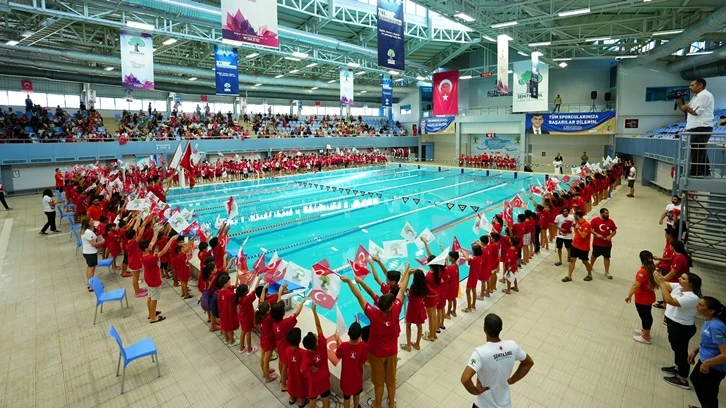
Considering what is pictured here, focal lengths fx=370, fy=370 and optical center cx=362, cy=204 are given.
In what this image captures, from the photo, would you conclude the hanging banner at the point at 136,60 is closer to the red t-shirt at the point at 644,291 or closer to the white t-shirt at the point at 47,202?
the white t-shirt at the point at 47,202

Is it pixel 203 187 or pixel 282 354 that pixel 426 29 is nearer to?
pixel 203 187

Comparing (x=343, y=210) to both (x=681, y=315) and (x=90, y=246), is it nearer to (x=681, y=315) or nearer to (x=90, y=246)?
(x=90, y=246)

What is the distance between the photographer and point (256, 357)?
461 centimetres

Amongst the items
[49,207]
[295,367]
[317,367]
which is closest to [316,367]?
[317,367]

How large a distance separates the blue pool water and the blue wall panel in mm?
4903

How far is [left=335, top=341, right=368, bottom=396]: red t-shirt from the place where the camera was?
3332 mm

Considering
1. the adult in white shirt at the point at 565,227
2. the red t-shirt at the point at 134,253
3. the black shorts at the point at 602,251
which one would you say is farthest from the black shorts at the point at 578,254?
the red t-shirt at the point at 134,253

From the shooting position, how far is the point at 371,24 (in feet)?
59.6

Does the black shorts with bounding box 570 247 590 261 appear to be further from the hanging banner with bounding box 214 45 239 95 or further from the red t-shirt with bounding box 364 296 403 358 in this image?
the hanging banner with bounding box 214 45 239 95

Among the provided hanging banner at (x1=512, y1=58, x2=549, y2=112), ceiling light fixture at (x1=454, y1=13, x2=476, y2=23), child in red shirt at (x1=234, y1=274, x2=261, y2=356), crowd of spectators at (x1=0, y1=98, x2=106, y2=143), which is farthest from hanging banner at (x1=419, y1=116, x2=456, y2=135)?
child in red shirt at (x1=234, y1=274, x2=261, y2=356)

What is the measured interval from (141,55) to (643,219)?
17127mm

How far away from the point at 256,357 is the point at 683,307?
470cm

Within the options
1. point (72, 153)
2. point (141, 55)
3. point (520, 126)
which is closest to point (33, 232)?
point (141, 55)

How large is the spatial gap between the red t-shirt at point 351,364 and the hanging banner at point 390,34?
31.9ft
